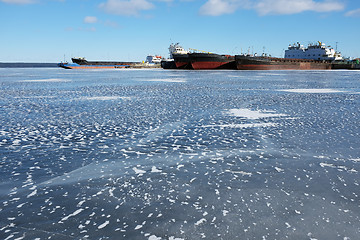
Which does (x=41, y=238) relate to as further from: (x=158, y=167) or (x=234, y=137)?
(x=234, y=137)

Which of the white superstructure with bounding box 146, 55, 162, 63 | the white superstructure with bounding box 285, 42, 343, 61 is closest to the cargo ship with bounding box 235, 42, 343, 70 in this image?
the white superstructure with bounding box 285, 42, 343, 61


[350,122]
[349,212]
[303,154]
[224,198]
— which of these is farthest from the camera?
[350,122]

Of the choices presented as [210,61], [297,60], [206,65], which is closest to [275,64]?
[297,60]

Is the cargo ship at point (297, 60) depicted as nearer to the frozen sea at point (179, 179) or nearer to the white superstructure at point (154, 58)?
the white superstructure at point (154, 58)

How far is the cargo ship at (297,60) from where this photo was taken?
208 feet

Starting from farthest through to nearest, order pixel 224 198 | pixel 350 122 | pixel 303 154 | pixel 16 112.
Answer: pixel 16 112 → pixel 350 122 → pixel 303 154 → pixel 224 198

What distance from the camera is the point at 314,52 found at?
3374 inches

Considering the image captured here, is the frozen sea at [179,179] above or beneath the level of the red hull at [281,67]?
beneath

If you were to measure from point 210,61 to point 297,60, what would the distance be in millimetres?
24257

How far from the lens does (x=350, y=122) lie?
886 cm

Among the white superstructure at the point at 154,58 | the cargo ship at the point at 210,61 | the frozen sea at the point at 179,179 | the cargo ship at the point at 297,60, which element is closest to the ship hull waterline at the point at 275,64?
the cargo ship at the point at 297,60

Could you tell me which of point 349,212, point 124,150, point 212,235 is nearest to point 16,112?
point 124,150

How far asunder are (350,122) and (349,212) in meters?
6.19

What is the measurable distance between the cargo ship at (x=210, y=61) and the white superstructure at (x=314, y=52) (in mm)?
31661
